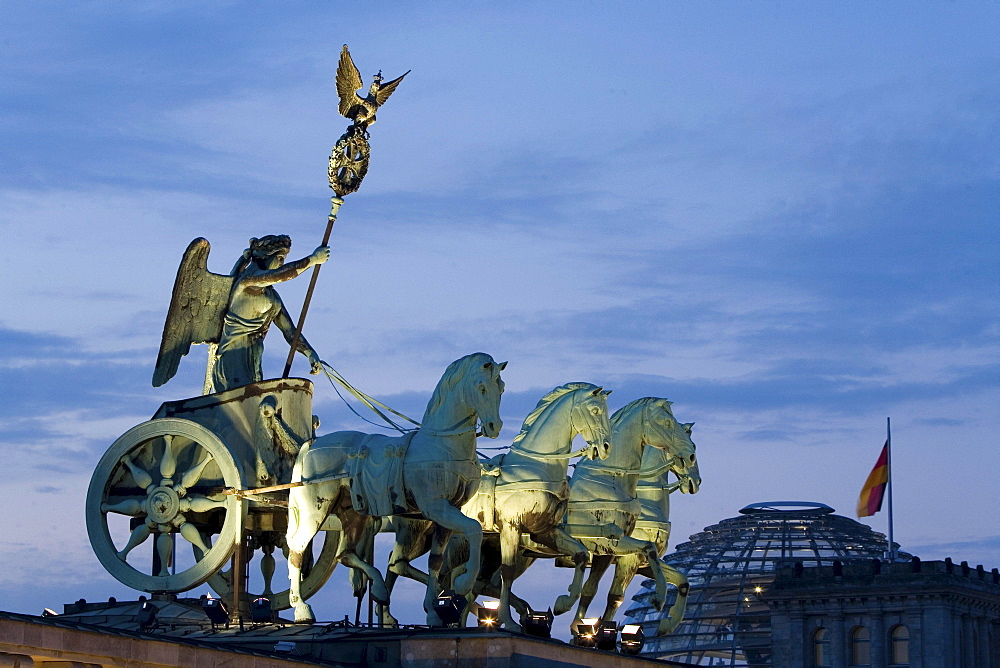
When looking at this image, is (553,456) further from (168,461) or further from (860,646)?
(860,646)

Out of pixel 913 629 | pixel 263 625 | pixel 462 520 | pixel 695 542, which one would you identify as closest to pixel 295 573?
pixel 263 625

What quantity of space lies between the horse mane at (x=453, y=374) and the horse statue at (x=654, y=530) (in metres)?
4.50

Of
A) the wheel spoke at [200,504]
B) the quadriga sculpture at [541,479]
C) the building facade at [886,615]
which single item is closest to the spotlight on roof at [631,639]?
the quadriga sculpture at [541,479]

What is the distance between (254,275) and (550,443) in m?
5.32

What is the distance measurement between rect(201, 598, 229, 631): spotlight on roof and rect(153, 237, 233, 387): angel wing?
13.9 feet

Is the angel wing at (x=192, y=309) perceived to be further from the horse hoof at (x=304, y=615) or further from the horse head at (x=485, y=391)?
the horse head at (x=485, y=391)

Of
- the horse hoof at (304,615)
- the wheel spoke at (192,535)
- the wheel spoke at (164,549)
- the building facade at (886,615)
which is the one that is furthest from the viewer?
the building facade at (886,615)

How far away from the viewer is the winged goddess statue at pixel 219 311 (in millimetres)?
33000

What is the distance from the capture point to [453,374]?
29672mm

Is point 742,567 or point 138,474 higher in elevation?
point 742,567

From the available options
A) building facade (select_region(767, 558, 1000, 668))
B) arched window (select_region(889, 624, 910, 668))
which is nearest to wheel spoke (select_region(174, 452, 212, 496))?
building facade (select_region(767, 558, 1000, 668))

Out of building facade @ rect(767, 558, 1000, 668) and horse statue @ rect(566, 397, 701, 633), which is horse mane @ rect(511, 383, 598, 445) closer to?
horse statue @ rect(566, 397, 701, 633)

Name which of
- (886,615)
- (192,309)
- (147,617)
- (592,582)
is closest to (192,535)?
(147,617)

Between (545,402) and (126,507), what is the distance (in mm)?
6268
